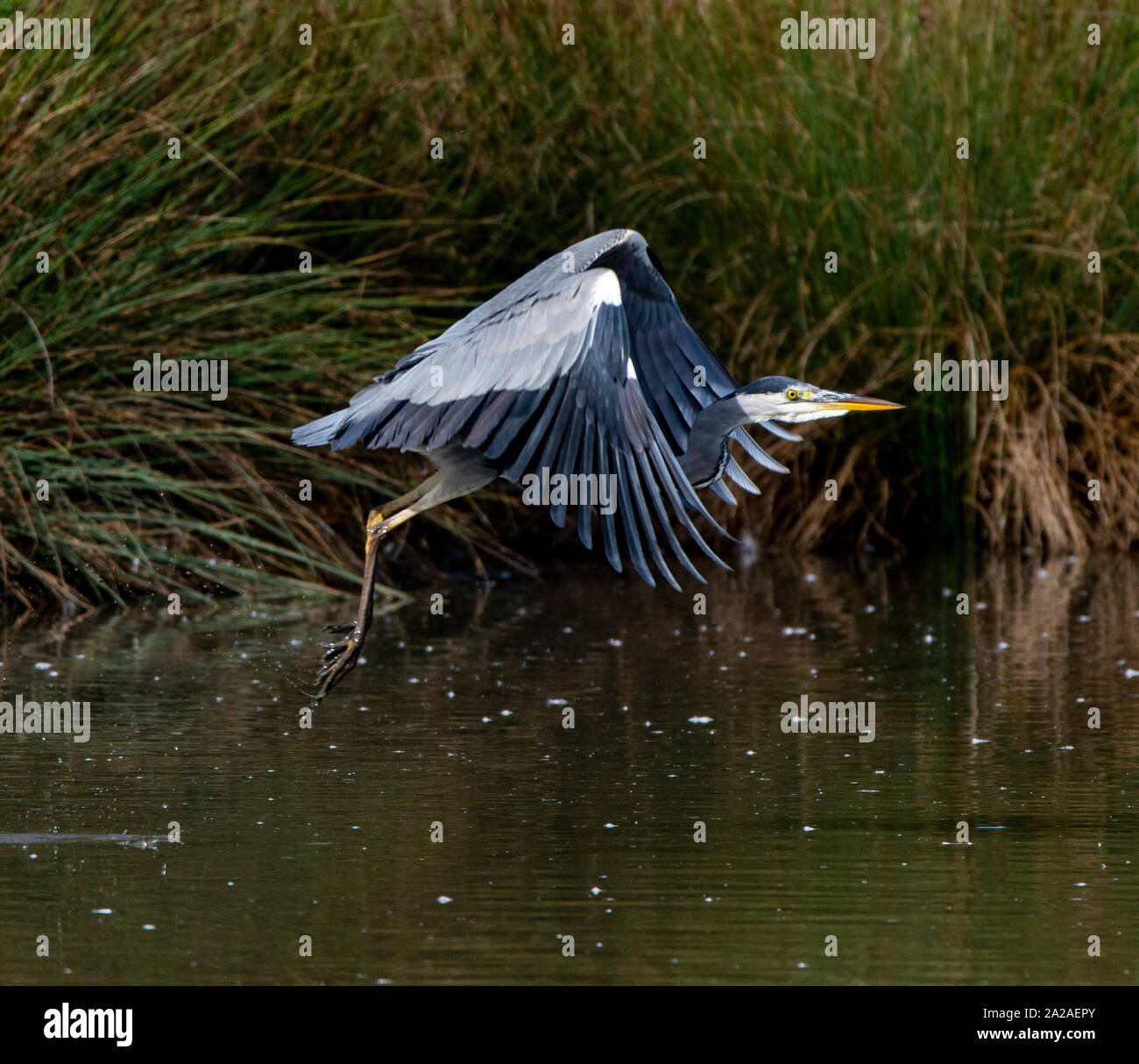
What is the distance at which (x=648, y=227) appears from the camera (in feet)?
39.2

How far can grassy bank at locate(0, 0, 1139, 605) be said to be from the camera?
996cm

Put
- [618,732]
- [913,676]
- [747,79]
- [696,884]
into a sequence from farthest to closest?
1. [747,79]
2. [913,676]
3. [618,732]
4. [696,884]

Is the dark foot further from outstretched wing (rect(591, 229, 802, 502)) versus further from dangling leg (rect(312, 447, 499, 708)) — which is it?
outstretched wing (rect(591, 229, 802, 502))

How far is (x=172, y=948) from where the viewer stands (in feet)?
14.7

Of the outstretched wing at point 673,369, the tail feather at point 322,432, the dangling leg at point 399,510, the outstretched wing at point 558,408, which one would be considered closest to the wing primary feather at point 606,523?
the outstretched wing at point 558,408

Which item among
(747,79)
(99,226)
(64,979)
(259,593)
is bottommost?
(64,979)

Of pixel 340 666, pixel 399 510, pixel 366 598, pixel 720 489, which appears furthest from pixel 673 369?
pixel 340 666

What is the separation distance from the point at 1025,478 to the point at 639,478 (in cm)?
593

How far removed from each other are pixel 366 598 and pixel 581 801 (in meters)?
1.11

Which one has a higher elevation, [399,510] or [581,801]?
[399,510]

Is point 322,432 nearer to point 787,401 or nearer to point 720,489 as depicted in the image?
point 720,489

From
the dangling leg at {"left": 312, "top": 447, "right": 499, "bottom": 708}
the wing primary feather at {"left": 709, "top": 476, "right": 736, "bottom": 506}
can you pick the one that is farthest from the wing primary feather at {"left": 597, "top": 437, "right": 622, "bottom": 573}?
the wing primary feather at {"left": 709, "top": 476, "right": 736, "bottom": 506}

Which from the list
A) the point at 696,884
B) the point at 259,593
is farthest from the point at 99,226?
the point at 696,884

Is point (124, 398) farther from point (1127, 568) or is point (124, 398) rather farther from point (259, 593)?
point (1127, 568)
